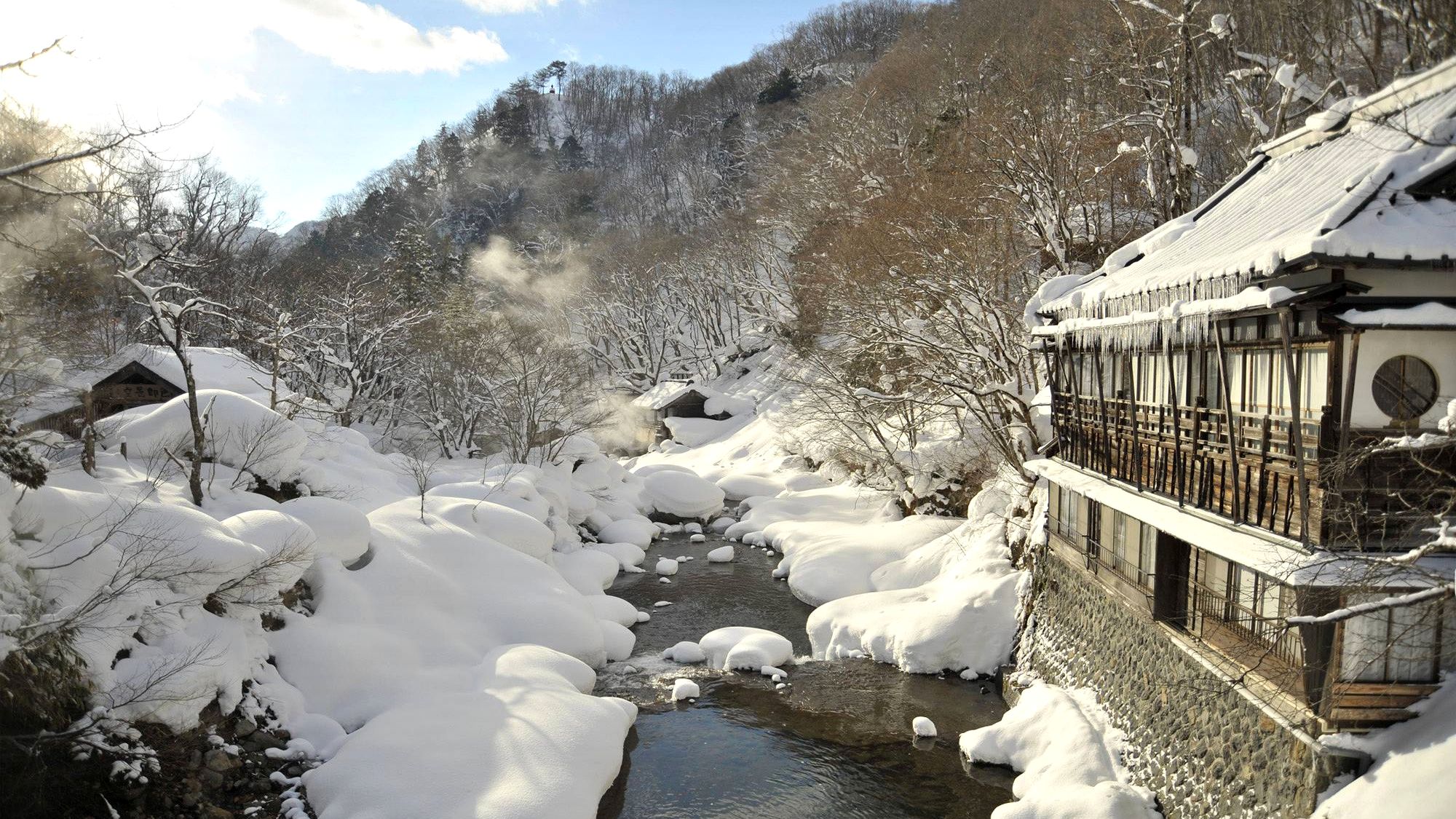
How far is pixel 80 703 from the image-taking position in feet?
30.9

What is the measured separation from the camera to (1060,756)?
11.7m

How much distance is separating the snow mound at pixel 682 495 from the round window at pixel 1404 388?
25.3 m

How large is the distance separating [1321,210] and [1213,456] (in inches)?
122

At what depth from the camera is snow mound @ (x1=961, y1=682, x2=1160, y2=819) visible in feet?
33.8

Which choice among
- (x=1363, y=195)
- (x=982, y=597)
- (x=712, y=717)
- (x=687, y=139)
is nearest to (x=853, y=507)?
(x=982, y=597)

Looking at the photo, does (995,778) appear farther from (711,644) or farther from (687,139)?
(687,139)

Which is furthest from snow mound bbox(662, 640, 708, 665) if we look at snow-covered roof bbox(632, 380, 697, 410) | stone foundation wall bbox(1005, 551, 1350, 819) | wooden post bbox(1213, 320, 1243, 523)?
snow-covered roof bbox(632, 380, 697, 410)

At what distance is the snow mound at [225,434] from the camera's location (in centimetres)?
1680

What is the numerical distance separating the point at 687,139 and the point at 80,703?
234 feet

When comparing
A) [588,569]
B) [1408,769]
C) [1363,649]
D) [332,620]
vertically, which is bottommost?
[588,569]

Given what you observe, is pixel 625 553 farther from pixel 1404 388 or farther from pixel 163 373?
pixel 1404 388

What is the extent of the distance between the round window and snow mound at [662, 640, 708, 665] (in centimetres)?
1277

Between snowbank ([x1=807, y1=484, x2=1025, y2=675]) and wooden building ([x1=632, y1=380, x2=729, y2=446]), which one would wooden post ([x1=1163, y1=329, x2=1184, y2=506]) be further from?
wooden building ([x1=632, y1=380, x2=729, y2=446])

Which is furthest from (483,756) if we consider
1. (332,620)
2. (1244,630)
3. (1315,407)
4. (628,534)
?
(628,534)
